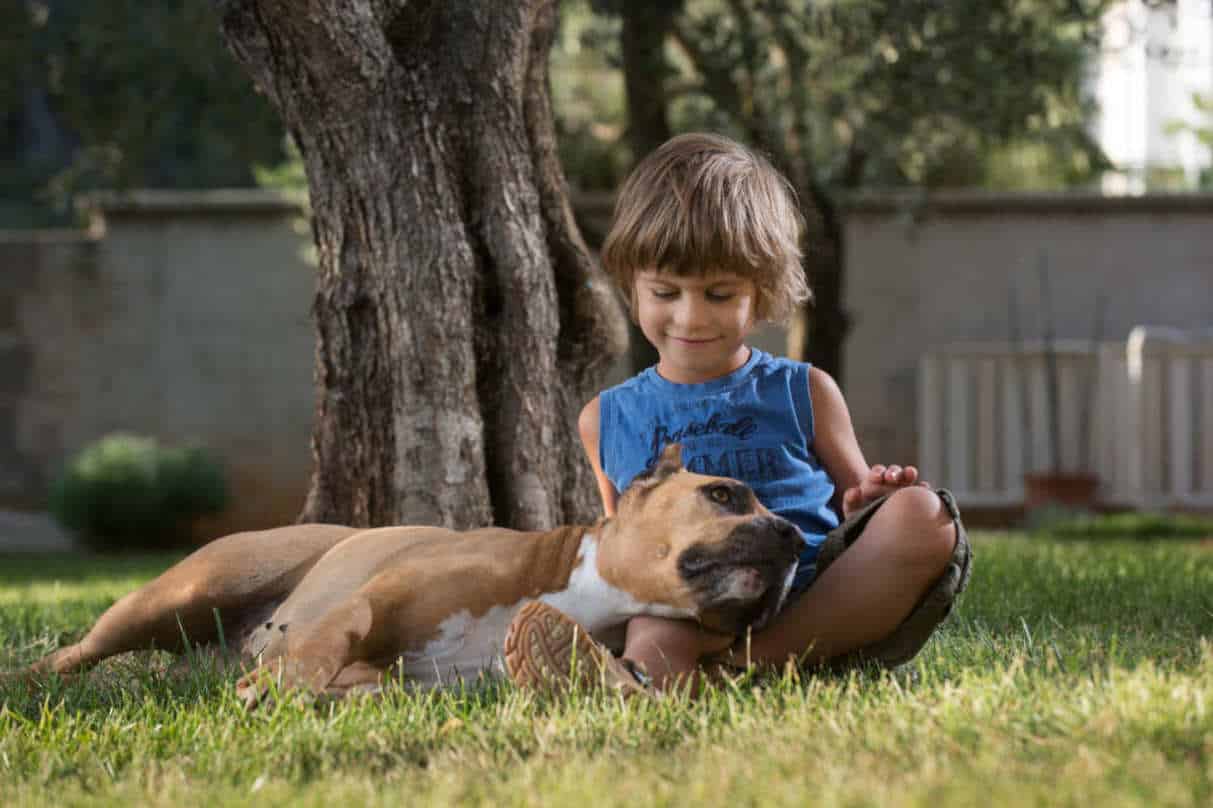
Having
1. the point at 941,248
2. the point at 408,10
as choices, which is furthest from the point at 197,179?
the point at 408,10

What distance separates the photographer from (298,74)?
452 centimetres

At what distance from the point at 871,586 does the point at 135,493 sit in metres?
9.28

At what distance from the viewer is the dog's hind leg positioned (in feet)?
11.5

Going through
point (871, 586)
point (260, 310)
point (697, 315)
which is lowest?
point (871, 586)

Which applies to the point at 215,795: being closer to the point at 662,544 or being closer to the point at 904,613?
the point at 662,544

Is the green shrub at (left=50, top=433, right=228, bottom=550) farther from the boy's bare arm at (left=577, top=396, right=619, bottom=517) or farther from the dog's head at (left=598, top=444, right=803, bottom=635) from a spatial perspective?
the dog's head at (left=598, top=444, right=803, bottom=635)

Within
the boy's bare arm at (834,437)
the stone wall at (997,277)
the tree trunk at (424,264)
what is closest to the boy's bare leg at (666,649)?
the boy's bare arm at (834,437)

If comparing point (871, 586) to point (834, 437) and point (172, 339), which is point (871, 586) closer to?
point (834, 437)

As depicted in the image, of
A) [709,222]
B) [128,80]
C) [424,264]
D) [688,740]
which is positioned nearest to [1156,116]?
[128,80]

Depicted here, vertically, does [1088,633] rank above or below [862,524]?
below

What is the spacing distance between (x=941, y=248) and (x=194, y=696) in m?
10.1

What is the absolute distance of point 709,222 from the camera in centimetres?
325

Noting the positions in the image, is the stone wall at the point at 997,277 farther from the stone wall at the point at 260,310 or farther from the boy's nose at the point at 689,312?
the boy's nose at the point at 689,312

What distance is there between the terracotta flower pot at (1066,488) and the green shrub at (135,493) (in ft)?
21.0
